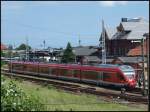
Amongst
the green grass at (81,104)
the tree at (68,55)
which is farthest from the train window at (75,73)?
the tree at (68,55)

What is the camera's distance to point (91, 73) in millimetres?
47406

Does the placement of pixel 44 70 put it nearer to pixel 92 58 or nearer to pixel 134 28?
pixel 134 28

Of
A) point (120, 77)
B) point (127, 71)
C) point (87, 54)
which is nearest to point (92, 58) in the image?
point (87, 54)

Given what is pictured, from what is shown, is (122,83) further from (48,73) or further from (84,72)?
(48,73)

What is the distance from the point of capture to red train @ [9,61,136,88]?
42.5m

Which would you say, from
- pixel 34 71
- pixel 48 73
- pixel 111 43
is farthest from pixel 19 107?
pixel 111 43

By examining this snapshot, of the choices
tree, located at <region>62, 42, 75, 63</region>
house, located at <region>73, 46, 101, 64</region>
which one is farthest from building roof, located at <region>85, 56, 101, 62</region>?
tree, located at <region>62, 42, 75, 63</region>

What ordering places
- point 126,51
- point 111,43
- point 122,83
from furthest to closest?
point 111,43, point 126,51, point 122,83

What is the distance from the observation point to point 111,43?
78.6 meters

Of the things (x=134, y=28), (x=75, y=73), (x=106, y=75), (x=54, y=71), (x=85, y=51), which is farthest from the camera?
(x=85, y=51)

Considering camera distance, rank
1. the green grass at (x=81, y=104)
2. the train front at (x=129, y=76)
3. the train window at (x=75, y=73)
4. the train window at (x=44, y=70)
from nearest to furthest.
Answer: the green grass at (x=81, y=104), the train front at (x=129, y=76), the train window at (x=75, y=73), the train window at (x=44, y=70)

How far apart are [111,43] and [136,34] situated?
327 inches

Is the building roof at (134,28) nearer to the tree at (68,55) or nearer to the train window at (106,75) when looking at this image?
the tree at (68,55)

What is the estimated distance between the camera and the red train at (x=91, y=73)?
42.5m
